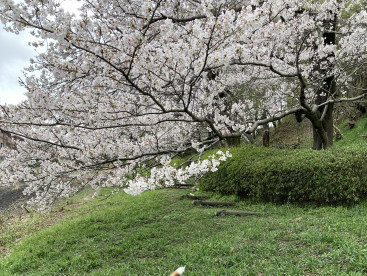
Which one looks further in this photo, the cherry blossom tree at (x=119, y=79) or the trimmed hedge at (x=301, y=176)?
the trimmed hedge at (x=301, y=176)

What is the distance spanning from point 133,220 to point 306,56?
7.41 m

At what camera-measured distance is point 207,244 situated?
468cm

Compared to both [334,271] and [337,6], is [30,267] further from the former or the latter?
[337,6]

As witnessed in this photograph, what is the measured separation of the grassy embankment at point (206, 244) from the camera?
11.7ft

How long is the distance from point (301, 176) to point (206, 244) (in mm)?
3183

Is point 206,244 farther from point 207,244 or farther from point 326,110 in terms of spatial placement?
point 326,110

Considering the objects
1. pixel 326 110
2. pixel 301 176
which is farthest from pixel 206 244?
pixel 326 110

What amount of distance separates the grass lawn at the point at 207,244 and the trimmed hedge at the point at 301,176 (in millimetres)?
345

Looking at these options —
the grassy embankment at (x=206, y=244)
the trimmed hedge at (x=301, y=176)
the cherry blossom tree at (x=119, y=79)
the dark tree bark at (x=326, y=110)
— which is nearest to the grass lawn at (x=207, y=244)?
the grassy embankment at (x=206, y=244)

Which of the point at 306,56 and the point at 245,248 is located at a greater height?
the point at 306,56

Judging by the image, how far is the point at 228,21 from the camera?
11.8 feet

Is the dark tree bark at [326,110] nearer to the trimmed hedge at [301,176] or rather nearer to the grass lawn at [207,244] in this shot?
the trimmed hedge at [301,176]

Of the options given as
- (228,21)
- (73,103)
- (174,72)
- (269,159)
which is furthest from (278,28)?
(73,103)

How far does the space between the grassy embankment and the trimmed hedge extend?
324 millimetres
